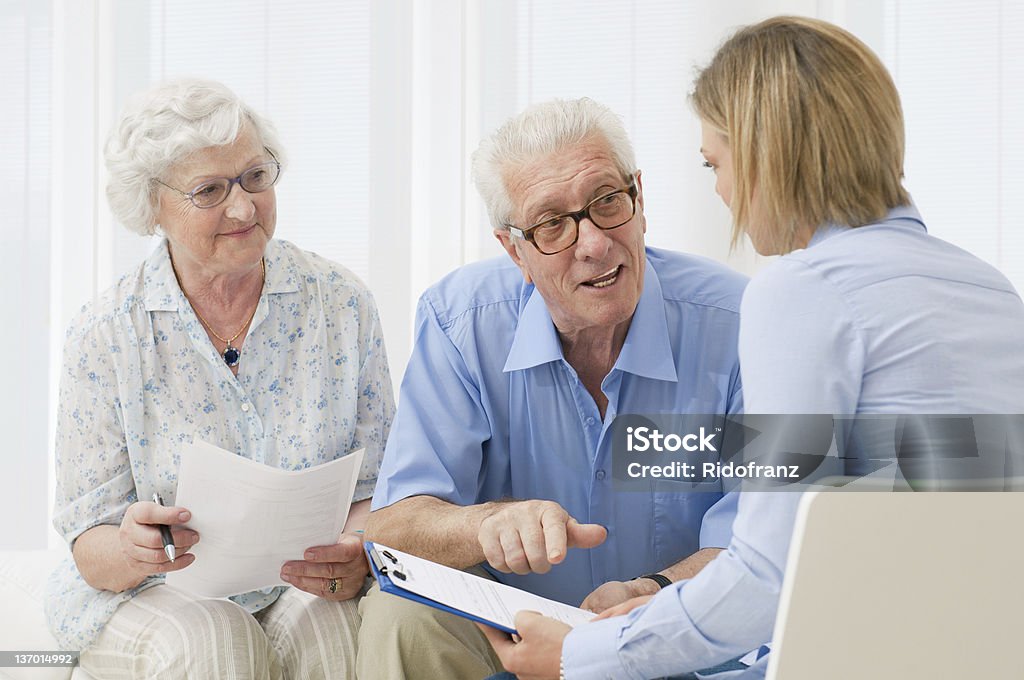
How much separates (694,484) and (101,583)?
963 mm

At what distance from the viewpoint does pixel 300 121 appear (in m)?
2.60

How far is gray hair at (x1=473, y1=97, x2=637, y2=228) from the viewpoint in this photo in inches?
56.6

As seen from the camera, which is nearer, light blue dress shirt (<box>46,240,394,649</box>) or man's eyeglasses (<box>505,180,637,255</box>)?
man's eyeglasses (<box>505,180,637,255</box>)

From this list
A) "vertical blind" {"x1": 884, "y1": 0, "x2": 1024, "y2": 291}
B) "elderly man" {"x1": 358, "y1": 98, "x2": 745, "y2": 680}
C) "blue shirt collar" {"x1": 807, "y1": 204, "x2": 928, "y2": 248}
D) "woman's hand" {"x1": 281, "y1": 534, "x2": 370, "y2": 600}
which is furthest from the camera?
"vertical blind" {"x1": 884, "y1": 0, "x2": 1024, "y2": 291}

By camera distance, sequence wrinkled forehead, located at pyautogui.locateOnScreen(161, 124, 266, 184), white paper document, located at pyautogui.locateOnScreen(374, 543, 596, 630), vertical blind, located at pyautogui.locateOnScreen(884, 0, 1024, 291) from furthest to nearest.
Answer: vertical blind, located at pyautogui.locateOnScreen(884, 0, 1024, 291), wrinkled forehead, located at pyautogui.locateOnScreen(161, 124, 266, 184), white paper document, located at pyautogui.locateOnScreen(374, 543, 596, 630)

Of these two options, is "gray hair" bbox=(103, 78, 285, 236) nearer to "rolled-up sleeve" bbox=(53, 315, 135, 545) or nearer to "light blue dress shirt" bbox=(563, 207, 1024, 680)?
"rolled-up sleeve" bbox=(53, 315, 135, 545)

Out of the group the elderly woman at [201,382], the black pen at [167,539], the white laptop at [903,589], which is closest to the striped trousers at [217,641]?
the elderly woman at [201,382]

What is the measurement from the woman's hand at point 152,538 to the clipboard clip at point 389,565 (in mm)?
392

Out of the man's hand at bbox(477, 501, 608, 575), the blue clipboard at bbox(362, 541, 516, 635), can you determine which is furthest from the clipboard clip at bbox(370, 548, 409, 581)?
the man's hand at bbox(477, 501, 608, 575)

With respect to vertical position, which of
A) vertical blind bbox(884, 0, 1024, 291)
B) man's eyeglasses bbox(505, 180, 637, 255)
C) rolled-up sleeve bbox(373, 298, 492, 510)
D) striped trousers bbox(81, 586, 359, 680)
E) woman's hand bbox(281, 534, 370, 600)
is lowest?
striped trousers bbox(81, 586, 359, 680)

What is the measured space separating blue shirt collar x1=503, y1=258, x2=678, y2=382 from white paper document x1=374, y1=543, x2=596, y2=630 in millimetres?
386

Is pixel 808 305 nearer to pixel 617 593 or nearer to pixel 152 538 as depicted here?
pixel 617 593

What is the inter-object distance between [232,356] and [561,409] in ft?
1.92

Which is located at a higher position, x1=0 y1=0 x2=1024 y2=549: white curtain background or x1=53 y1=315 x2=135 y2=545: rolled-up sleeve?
x1=0 y1=0 x2=1024 y2=549: white curtain background
